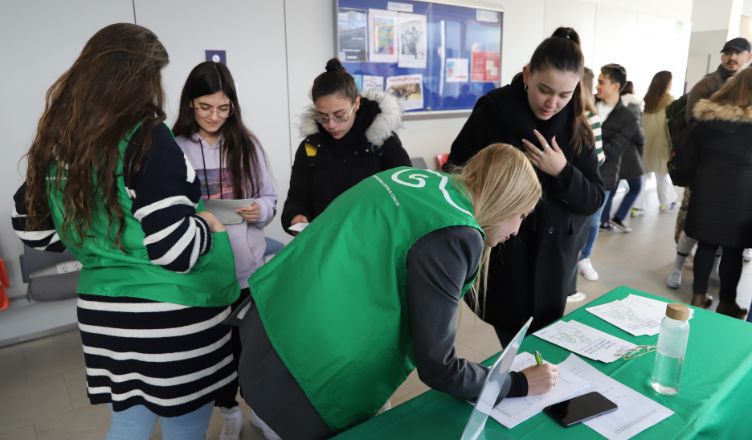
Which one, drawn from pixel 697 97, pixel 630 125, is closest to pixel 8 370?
pixel 630 125

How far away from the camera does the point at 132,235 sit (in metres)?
1.13

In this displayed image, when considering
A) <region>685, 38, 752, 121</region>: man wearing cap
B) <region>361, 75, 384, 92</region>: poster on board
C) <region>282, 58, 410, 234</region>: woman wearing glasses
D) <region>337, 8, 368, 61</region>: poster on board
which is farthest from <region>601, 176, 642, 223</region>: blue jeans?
<region>282, 58, 410, 234</region>: woman wearing glasses

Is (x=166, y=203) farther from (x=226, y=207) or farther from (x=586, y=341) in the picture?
(x=586, y=341)

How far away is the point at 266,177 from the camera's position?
1.81 m

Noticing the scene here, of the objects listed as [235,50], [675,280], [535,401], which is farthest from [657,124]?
[535,401]

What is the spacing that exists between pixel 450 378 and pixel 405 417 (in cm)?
17

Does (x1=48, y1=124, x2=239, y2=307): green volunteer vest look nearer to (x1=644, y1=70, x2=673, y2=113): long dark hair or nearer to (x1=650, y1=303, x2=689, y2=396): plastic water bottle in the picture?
(x1=650, y1=303, x2=689, y2=396): plastic water bottle

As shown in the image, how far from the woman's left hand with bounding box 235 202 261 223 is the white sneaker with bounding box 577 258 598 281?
9.02ft

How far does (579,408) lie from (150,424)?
1.02 m

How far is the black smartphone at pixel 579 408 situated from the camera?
1.04m

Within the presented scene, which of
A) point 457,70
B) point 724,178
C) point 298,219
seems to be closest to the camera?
point 298,219

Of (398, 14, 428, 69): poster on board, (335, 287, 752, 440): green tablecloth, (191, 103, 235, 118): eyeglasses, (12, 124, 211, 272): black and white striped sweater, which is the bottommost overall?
(335, 287, 752, 440): green tablecloth

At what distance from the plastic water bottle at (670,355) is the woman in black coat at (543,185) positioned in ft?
1.52

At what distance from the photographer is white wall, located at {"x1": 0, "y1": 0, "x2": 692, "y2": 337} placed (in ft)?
8.16
